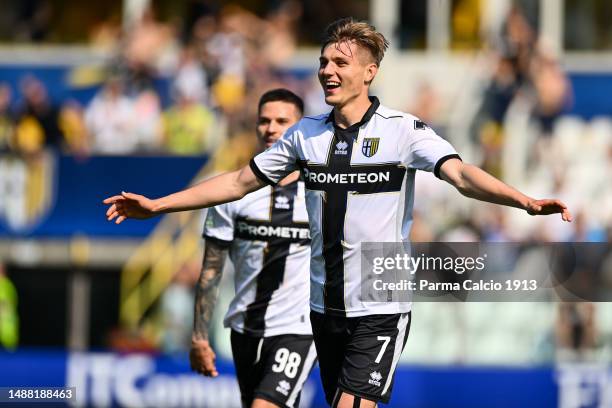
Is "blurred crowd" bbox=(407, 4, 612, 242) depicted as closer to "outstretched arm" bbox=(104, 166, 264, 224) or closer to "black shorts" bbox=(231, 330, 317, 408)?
"black shorts" bbox=(231, 330, 317, 408)

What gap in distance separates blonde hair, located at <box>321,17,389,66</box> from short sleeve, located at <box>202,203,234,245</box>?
175 centimetres

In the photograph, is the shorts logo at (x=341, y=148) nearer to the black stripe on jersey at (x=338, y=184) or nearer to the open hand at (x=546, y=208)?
the black stripe on jersey at (x=338, y=184)

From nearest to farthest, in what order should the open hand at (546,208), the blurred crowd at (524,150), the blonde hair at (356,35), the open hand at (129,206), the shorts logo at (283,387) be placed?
the open hand at (546,208) → the open hand at (129,206) → the blonde hair at (356,35) → the shorts logo at (283,387) → the blurred crowd at (524,150)

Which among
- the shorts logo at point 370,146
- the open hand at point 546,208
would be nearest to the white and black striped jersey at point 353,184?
the shorts logo at point 370,146

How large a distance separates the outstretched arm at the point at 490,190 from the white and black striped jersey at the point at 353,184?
0.18 metres

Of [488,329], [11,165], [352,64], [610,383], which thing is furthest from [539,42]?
[352,64]

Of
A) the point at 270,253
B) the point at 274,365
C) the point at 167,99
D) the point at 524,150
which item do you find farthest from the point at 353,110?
the point at 167,99

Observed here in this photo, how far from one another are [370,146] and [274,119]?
154 cm

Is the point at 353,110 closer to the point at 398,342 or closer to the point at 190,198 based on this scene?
the point at 190,198

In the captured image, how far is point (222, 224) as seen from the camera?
24.6ft

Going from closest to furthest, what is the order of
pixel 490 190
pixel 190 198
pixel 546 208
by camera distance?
pixel 546 208, pixel 490 190, pixel 190 198

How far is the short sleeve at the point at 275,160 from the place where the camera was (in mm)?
6215

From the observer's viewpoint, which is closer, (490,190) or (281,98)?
(490,190)

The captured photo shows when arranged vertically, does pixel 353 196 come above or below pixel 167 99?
below
